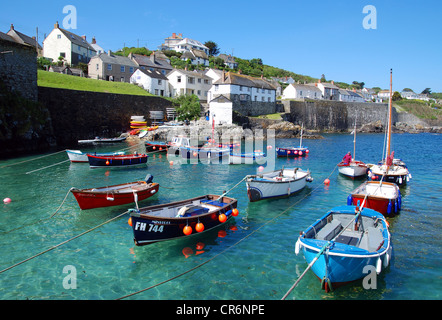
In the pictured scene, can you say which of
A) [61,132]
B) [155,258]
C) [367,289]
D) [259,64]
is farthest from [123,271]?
[259,64]

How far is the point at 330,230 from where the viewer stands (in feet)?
39.5

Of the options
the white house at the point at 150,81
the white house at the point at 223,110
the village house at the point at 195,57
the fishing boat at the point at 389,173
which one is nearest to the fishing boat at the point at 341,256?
the fishing boat at the point at 389,173

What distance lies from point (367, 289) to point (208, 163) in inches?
931

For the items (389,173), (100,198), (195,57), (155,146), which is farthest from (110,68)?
(389,173)

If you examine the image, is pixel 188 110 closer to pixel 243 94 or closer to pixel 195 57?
pixel 243 94

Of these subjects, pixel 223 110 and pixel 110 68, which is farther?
pixel 110 68

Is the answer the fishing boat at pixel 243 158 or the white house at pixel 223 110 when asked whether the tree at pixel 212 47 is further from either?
the fishing boat at pixel 243 158

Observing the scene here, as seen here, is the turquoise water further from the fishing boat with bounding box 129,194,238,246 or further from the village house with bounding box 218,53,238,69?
the village house with bounding box 218,53,238,69

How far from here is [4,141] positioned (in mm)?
30609

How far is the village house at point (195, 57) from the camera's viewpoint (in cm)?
9700

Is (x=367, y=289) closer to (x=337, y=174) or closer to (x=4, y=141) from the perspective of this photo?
(x=337, y=174)

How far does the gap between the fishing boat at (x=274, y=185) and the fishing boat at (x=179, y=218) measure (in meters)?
3.17

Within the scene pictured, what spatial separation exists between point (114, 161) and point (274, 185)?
1538 centimetres

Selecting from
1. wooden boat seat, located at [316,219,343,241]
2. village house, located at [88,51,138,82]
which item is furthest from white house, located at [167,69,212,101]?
wooden boat seat, located at [316,219,343,241]
